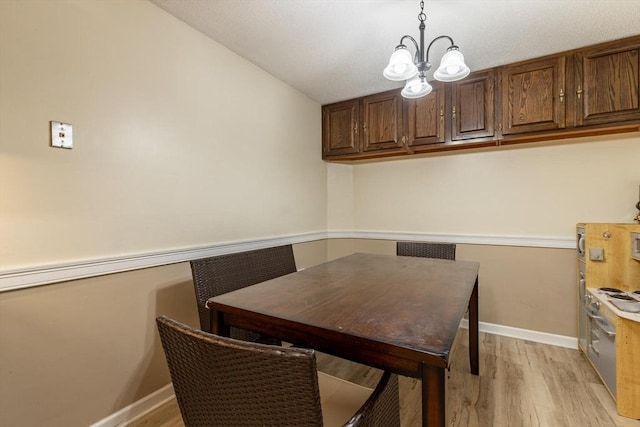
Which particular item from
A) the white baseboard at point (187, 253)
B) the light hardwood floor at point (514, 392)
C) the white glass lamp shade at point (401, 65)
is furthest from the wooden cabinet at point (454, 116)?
the light hardwood floor at point (514, 392)

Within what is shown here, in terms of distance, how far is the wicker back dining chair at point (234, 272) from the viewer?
153 centimetres

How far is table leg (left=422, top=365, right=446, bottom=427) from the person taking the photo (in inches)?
29.6

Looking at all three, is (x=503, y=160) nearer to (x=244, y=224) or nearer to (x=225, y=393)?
(x=244, y=224)

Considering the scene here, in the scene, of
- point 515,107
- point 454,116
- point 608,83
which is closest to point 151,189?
point 454,116

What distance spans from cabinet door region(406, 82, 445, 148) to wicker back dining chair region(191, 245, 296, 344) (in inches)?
65.1

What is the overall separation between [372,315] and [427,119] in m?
2.21

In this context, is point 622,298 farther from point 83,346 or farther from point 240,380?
point 83,346

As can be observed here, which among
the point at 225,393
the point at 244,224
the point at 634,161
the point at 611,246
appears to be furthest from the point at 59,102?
the point at 634,161

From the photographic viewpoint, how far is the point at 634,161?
2217mm

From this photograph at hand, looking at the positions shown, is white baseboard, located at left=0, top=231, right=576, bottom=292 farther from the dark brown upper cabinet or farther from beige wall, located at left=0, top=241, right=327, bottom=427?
the dark brown upper cabinet

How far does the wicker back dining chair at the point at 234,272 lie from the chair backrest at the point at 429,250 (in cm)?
104

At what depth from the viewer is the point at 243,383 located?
62 centimetres

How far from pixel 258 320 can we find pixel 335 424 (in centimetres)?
41

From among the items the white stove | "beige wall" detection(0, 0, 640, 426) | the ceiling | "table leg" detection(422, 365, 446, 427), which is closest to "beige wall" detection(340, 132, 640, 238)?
"beige wall" detection(0, 0, 640, 426)
